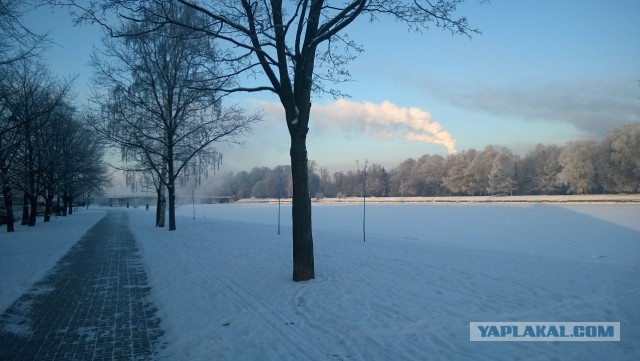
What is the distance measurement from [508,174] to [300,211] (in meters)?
78.2

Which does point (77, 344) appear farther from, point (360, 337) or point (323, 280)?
point (323, 280)

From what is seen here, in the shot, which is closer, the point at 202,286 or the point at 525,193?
the point at 202,286

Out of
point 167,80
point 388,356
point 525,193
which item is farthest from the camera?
point 525,193

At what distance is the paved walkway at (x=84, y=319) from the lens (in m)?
4.71

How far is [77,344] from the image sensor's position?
16.1 ft

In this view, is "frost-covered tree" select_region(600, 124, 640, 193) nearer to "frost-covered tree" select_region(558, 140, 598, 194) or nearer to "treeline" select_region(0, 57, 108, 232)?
"frost-covered tree" select_region(558, 140, 598, 194)

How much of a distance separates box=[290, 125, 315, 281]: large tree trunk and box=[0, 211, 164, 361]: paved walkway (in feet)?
9.61

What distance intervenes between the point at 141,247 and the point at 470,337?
13061mm

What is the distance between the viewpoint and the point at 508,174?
76000mm

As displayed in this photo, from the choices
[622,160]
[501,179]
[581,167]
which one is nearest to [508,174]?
[501,179]

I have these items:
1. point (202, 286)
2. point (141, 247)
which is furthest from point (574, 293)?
point (141, 247)

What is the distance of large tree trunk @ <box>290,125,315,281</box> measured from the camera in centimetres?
791

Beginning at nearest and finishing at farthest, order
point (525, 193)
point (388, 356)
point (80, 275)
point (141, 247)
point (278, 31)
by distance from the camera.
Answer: point (388, 356)
point (278, 31)
point (80, 275)
point (141, 247)
point (525, 193)

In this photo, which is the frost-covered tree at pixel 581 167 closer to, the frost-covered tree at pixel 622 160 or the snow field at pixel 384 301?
the frost-covered tree at pixel 622 160
